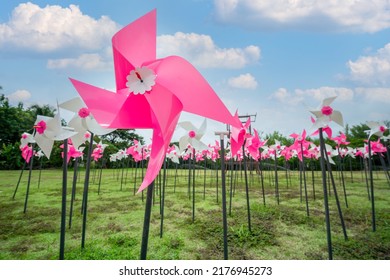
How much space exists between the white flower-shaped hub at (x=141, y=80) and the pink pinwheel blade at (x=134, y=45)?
0.09 meters

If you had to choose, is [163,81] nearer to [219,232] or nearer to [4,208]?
[219,232]

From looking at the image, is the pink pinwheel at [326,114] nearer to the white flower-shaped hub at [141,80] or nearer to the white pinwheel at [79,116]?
the white flower-shaped hub at [141,80]

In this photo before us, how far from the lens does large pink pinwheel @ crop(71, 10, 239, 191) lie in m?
0.84

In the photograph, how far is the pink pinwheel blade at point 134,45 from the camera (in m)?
0.92

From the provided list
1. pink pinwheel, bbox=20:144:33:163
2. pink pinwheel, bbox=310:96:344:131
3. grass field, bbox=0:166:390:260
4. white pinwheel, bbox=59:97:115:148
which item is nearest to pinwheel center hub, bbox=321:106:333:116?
pink pinwheel, bbox=310:96:344:131

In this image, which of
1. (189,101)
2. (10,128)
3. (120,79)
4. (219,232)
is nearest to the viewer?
(189,101)

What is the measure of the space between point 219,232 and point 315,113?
1.04 meters

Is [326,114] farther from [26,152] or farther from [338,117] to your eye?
[26,152]

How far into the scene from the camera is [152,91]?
0.90 metres

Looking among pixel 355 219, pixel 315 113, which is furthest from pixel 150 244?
pixel 355 219

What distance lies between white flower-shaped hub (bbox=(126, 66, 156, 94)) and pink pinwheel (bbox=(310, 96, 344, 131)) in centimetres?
104

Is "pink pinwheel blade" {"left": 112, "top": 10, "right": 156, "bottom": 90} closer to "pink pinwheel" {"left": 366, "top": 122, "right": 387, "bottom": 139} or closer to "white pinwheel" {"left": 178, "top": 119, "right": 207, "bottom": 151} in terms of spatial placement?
"white pinwheel" {"left": 178, "top": 119, "right": 207, "bottom": 151}

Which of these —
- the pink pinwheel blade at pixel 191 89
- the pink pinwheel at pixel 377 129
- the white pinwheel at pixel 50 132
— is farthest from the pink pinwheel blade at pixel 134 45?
the pink pinwheel at pixel 377 129

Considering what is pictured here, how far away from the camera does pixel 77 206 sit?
9.29 feet
